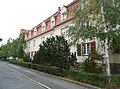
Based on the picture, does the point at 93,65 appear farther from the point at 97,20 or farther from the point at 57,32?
the point at 57,32

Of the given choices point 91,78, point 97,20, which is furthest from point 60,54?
point 97,20

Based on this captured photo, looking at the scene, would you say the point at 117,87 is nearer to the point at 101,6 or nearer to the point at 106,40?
the point at 106,40

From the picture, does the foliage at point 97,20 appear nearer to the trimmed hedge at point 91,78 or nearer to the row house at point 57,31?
the row house at point 57,31

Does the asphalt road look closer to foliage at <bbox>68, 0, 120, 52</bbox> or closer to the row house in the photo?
foliage at <bbox>68, 0, 120, 52</bbox>

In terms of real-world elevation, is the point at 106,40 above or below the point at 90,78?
above

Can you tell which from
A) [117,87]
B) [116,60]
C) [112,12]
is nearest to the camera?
[117,87]

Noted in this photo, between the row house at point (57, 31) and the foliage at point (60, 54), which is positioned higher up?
the row house at point (57, 31)

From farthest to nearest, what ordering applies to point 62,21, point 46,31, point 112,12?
point 46,31 → point 62,21 → point 112,12

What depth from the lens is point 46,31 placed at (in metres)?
47.0

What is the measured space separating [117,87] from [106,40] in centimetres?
362

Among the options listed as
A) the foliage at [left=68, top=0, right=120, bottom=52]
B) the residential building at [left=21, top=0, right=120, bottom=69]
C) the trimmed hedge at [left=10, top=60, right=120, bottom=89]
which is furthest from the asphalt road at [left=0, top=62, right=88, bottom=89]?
the residential building at [left=21, top=0, right=120, bottom=69]

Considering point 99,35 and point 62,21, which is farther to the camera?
point 62,21

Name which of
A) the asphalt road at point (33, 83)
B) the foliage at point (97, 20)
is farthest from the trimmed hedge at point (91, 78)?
the foliage at point (97, 20)

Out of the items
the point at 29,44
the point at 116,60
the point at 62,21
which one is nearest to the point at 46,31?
the point at 62,21
